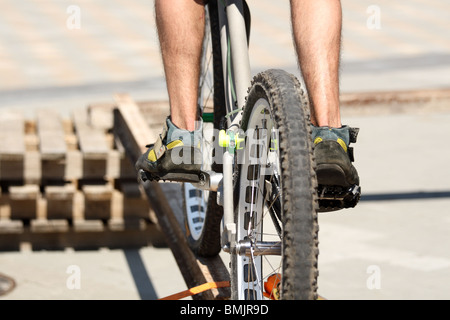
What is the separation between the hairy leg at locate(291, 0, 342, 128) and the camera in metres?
2.35

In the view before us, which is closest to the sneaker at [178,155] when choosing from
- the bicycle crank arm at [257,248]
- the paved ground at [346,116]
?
the bicycle crank arm at [257,248]

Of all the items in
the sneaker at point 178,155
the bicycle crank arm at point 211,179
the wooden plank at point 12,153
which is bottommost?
the bicycle crank arm at point 211,179

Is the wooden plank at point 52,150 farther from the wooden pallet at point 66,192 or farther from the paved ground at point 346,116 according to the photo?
the paved ground at point 346,116

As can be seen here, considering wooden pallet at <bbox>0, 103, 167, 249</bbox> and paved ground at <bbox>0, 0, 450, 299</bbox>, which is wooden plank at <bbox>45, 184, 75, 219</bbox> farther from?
paved ground at <bbox>0, 0, 450, 299</bbox>

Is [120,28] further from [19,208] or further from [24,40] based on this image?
[19,208]

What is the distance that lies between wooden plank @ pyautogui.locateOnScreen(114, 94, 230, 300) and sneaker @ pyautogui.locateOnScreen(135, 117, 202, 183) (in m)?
0.44

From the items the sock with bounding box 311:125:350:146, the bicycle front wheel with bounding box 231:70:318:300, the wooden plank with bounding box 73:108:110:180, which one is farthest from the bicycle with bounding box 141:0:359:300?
the wooden plank with bounding box 73:108:110:180

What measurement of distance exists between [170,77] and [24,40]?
7287 millimetres

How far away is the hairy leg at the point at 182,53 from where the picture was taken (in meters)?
2.74

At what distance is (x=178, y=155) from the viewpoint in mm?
2709

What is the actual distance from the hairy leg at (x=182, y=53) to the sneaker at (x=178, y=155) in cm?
4
